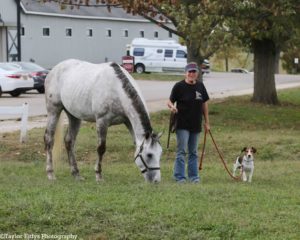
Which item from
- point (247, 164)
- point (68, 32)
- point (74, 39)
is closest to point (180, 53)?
point (74, 39)

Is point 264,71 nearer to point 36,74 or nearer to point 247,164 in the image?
point 36,74

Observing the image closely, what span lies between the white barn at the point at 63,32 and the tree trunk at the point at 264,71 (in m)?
27.6

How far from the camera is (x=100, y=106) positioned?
1149cm

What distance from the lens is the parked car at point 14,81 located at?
3362 centimetres

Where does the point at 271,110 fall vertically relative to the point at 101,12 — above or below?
below

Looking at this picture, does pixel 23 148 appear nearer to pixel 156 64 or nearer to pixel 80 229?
pixel 80 229

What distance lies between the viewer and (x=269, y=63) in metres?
29.8

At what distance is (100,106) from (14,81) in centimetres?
2293

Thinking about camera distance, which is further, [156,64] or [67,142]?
[156,64]

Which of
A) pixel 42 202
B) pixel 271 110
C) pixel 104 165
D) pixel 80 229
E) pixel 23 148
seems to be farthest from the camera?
pixel 271 110

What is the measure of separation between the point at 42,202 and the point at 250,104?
22.0 meters

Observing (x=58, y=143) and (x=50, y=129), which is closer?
(x=50, y=129)

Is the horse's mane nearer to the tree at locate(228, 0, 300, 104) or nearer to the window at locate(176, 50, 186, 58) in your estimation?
the tree at locate(228, 0, 300, 104)

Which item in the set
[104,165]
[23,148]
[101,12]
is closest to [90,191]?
[104,165]
